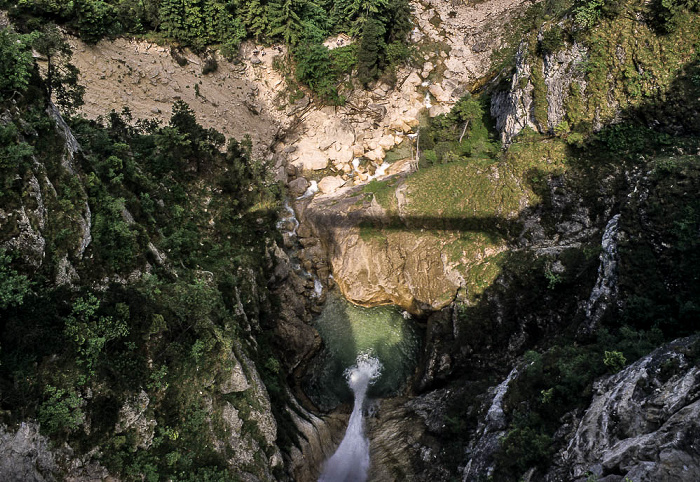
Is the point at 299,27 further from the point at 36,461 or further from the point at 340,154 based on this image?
the point at 36,461

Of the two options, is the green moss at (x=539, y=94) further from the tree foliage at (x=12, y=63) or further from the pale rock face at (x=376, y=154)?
the tree foliage at (x=12, y=63)

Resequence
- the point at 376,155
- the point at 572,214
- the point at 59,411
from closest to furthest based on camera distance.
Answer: the point at 59,411
the point at 572,214
the point at 376,155

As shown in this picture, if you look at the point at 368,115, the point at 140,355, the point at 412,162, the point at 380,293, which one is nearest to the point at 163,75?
the point at 368,115

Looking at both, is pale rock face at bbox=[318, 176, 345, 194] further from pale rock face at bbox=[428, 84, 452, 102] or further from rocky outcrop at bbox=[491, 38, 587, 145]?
pale rock face at bbox=[428, 84, 452, 102]

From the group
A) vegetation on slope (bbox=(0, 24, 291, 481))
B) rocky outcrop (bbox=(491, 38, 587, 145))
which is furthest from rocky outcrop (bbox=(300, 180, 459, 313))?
vegetation on slope (bbox=(0, 24, 291, 481))

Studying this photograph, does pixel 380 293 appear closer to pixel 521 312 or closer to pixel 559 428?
pixel 521 312

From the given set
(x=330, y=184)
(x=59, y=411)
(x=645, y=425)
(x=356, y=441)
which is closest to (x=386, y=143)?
(x=330, y=184)
